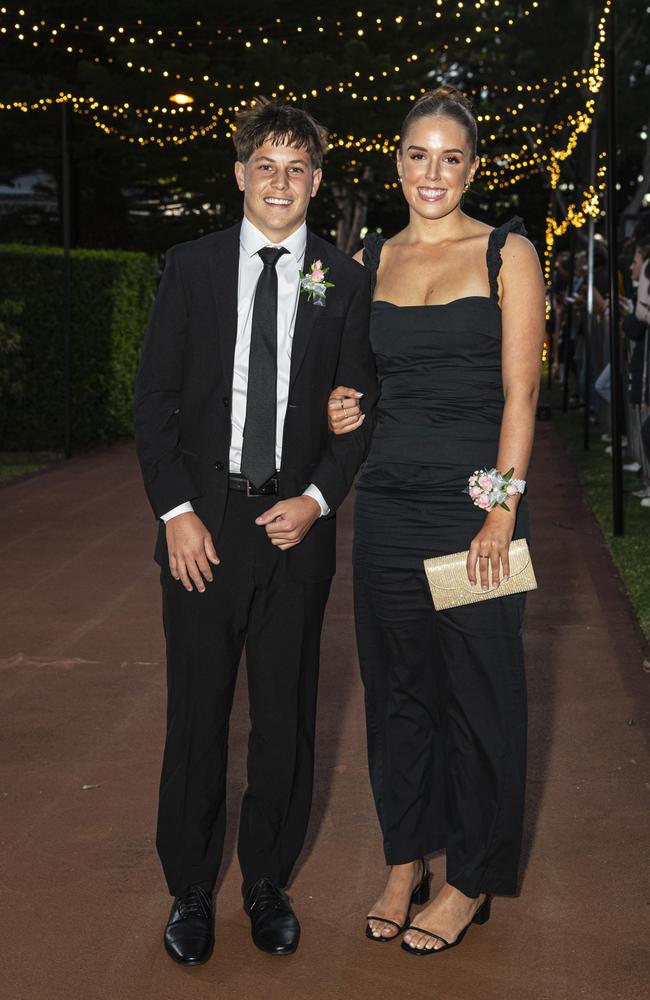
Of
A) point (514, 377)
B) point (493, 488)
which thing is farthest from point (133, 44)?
point (493, 488)

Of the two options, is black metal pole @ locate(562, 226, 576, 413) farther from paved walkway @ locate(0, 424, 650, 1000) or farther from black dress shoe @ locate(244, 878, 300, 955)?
black dress shoe @ locate(244, 878, 300, 955)

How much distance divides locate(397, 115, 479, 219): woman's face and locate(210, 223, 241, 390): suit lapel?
0.49 metres

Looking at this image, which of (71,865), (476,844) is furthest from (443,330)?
(71,865)

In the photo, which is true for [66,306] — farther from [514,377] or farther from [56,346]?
[514,377]

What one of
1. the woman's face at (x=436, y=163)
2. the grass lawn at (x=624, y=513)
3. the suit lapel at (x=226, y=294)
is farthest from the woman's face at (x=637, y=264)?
the suit lapel at (x=226, y=294)

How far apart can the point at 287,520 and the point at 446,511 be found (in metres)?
0.43

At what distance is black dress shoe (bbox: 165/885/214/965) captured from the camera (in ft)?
11.8

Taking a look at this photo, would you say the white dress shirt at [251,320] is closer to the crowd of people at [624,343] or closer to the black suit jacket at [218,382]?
the black suit jacket at [218,382]

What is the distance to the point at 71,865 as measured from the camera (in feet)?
13.9

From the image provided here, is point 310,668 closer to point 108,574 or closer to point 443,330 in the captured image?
point 443,330

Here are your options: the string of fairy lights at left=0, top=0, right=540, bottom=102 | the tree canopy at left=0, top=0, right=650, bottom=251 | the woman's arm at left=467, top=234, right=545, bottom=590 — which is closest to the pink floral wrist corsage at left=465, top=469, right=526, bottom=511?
the woman's arm at left=467, top=234, right=545, bottom=590

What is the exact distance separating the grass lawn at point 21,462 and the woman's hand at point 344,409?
10762 mm

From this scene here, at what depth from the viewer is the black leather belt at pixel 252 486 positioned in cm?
356

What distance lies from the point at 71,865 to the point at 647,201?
43.3 metres
